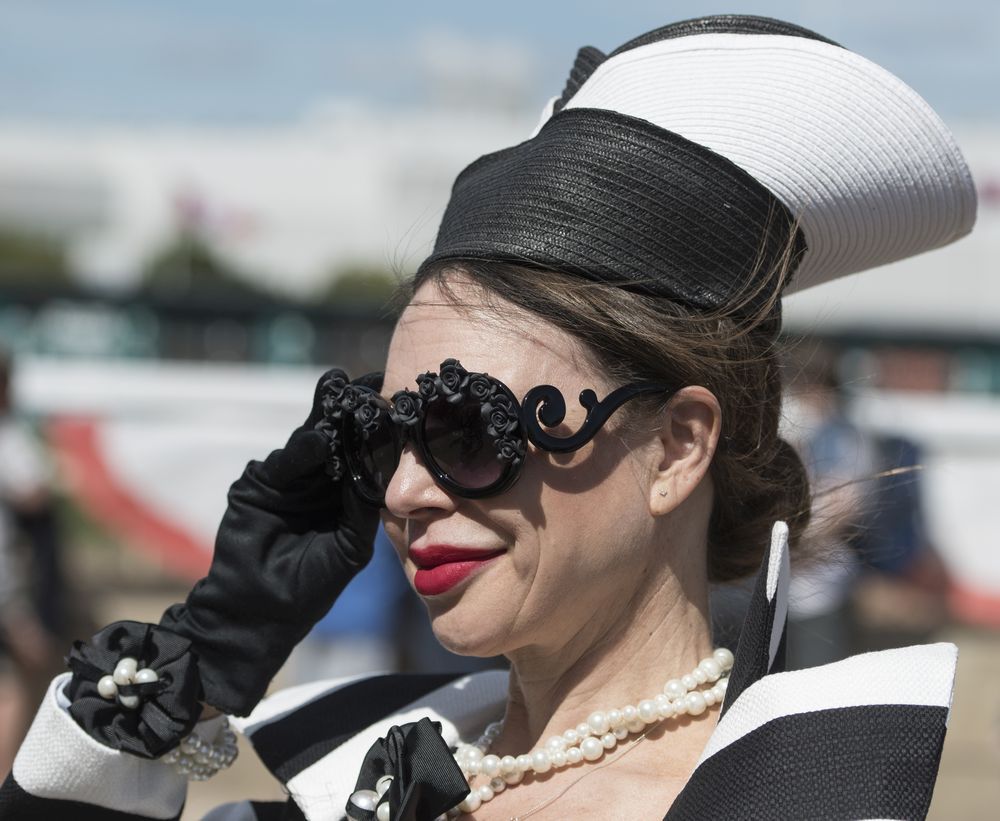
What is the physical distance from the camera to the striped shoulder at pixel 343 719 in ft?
5.65

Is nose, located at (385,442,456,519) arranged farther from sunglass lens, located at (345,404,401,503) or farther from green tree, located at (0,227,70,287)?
green tree, located at (0,227,70,287)

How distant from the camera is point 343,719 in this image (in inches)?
72.6

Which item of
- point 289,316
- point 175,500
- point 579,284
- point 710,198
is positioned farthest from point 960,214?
point 289,316

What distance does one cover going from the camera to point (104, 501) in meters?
8.38

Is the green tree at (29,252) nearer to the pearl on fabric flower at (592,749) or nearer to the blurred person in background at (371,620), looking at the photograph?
the blurred person in background at (371,620)

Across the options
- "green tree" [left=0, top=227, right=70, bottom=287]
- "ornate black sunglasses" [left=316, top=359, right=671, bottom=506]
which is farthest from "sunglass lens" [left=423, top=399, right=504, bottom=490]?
"green tree" [left=0, top=227, right=70, bottom=287]

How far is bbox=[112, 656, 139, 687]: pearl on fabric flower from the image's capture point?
1.76 m

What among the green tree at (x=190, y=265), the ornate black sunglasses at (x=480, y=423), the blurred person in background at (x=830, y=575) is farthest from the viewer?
the green tree at (x=190, y=265)

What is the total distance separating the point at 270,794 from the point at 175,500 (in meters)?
3.42

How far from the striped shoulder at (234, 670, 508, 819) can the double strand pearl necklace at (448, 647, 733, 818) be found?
151mm

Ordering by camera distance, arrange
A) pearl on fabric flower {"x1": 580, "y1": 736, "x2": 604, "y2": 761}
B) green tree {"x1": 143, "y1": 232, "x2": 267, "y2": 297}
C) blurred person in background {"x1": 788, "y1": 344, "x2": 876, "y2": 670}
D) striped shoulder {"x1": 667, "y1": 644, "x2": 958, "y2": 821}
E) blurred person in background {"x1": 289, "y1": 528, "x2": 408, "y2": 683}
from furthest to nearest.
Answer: green tree {"x1": 143, "y1": 232, "x2": 267, "y2": 297} → blurred person in background {"x1": 289, "y1": 528, "x2": 408, "y2": 683} → blurred person in background {"x1": 788, "y1": 344, "x2": 876, "y2": 670} → pearl on fabric flower {"x1": 580, "y1": 736, "x2": 604, "y2": 761} → striped shoulder {"x1": 667, "y1": 644, "x2": 958, "y2": 821}

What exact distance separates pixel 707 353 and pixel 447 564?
0.38 m

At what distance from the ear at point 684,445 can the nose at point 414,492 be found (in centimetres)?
25

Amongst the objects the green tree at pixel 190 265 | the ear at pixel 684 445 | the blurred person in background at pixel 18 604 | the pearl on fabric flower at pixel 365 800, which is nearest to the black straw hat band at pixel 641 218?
the ear at pixel 684 445
